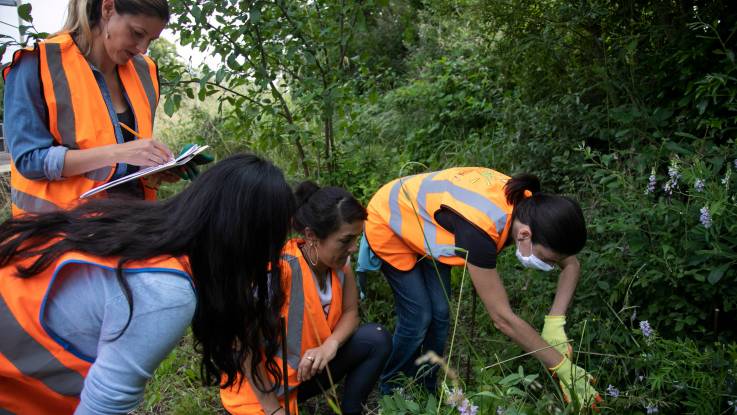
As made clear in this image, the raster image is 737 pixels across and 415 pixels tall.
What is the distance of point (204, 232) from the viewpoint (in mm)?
1378

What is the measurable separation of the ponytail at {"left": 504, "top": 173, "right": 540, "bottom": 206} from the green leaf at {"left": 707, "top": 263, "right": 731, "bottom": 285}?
637mm

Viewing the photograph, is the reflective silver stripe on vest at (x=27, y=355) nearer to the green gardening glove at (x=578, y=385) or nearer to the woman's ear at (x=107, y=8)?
the woman's ear at (x=107, y=8)

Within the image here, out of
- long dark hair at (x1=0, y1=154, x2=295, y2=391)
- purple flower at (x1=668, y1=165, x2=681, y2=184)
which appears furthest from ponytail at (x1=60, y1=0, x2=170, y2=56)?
purple flower at (x1=668, y1=165, x2=681, y2=184)

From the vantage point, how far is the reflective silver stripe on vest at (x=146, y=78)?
2.28 metres

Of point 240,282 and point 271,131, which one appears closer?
point 240,282

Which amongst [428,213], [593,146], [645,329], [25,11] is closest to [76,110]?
[25,11]

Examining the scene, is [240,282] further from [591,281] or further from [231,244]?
[591,281]

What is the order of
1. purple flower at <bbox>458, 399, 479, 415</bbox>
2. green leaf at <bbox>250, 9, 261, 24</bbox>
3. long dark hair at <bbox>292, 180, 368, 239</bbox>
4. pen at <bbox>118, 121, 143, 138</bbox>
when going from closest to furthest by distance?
purple flower at <bbox>458, 399, 479, 415</bbox> → pen at <bbox>118, 121, 143, 138</bbox> → long dark hair at <bbox>292, 180, 368, 239</bbox> → green leaf at <bbox>250, 9, 261, 24</bbox>

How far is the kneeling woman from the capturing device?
93.4 inches

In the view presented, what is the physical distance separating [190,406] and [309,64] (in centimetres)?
185

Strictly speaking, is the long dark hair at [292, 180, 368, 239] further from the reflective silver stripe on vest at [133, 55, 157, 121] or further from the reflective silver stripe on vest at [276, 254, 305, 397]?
the reflective silver stripe on vest at [133, 55, 157, 121]

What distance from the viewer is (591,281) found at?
280cm

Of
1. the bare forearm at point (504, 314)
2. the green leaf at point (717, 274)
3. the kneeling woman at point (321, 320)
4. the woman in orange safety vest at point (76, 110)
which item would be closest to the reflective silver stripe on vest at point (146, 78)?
the woman in orange safety vest at point (76, 110)

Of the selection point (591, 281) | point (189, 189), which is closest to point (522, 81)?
point (591, 281)
